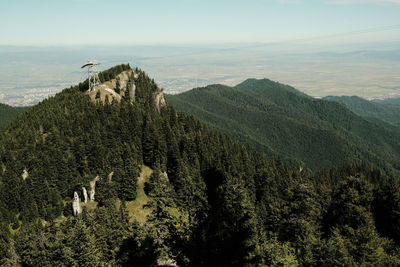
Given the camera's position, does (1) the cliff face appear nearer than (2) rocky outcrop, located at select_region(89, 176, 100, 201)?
No

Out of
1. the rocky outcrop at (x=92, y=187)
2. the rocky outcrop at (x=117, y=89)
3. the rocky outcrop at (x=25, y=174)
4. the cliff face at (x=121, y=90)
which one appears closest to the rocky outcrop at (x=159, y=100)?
the cliff face at (x=121, y=90)

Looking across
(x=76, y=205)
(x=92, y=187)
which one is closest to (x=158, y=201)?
(x=76, y=205)

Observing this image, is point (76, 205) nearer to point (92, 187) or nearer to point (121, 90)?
point (92, 187)

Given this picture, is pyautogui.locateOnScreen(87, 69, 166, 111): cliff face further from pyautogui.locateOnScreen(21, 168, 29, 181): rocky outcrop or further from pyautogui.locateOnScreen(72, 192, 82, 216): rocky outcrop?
pyautogui.locateOnScreen(72, 192, 82, 216): rocky outcrop

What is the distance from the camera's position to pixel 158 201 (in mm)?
52031

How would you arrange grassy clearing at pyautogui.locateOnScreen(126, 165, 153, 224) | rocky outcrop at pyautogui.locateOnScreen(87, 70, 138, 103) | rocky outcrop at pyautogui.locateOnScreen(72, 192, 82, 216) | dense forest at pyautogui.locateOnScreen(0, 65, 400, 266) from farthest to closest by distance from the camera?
1. rocky outcrop at pyautogui.locateOnScreen(87, 70, 138, 103)
2. grassy clearing at pyautogui.locateOnScreen(126, 165, 153, 224)
3. rocky outcrop at pyautogui.locateOnScreen(72, 192, 82, 216)
4. dense forest at pyautogui.locateOnScreen(0, 65, 400, 266)

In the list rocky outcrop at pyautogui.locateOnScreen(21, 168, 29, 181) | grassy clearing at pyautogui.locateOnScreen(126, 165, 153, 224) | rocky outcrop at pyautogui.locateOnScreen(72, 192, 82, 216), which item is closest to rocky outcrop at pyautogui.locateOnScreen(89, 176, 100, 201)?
rocky outcrop at pyautogui.locateOnScreen(72, 192, 82, 216)

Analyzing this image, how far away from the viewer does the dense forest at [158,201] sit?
41219 millimetres

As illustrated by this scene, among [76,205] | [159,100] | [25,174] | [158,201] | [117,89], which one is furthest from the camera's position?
[159,100]

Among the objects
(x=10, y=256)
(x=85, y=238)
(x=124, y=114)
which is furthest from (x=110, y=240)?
(x=124, y=114)

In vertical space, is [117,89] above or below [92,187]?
above

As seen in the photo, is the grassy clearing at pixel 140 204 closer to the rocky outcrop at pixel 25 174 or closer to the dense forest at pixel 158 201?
the dense forest at pixel 158 201

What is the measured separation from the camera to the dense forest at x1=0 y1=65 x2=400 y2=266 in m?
41.2

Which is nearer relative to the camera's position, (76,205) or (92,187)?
(76,205)
